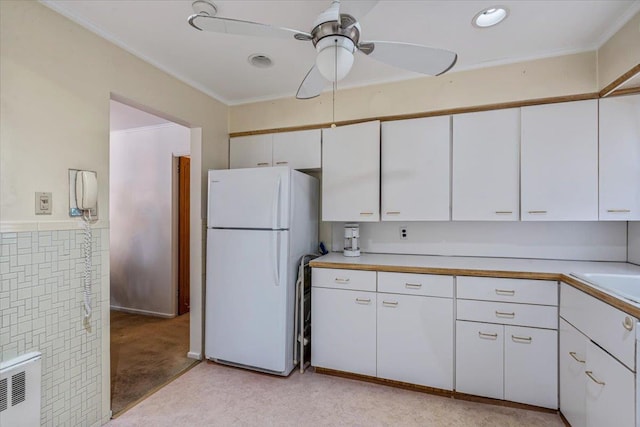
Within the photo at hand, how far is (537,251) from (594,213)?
1.59 feet

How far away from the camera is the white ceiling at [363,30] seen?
1.73m

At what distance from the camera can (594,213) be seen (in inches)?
85.0

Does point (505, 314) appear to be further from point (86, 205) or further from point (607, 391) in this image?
point (86, 205)

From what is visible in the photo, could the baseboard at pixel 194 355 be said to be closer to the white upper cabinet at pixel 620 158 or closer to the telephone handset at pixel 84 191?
the telephone handset at pixel 84 191

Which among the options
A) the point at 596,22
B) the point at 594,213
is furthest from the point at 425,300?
the point at 596,22

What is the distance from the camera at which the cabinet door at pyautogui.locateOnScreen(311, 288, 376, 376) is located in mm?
2379

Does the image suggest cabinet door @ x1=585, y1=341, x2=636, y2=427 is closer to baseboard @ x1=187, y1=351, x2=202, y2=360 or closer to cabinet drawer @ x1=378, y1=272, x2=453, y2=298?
cabinet drawer @ x1=378, y1=272, x2=453, y2=298

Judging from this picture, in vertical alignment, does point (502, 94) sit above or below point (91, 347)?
above

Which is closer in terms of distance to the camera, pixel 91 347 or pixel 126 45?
pixel 91 347

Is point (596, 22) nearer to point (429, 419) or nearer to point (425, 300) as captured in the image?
point (425, 300)

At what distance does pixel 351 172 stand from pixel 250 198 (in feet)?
2.89

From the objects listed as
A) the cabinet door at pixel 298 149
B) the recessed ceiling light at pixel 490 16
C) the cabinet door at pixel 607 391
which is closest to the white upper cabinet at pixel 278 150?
the cabinet door at pixel 298 149

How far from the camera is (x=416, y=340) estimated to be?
2.25 metres

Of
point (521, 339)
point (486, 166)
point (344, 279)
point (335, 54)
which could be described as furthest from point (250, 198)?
point (521, 339)
